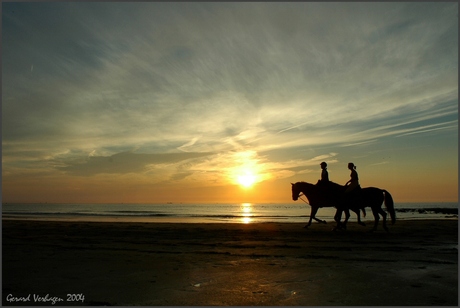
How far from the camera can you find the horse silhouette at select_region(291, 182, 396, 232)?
15477mm

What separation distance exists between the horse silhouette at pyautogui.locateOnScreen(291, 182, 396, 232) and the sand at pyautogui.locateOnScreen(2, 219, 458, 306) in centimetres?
376

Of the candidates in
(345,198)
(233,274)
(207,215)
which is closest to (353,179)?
(345,198)

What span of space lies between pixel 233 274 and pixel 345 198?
9.96 meters

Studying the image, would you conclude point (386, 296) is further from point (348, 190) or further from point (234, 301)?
point (348, 190)

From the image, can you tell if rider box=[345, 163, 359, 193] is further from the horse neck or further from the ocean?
the ocean

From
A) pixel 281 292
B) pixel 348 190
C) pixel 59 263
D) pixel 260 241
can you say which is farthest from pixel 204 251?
pixel 348 190

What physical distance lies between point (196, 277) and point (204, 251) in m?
3.51

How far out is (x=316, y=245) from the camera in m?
11.4

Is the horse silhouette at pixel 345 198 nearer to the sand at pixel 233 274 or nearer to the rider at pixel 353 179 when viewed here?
the rider at pixel 353 179

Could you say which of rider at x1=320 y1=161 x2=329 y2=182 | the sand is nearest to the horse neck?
rider at x1=320 y1=161 x2=329 y2=182

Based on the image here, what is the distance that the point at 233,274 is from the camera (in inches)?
285

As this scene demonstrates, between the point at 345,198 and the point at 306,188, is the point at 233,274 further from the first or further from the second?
the point at 306,188

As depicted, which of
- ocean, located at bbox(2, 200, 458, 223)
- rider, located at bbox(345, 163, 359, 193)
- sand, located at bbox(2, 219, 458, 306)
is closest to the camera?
sand, located at bbox(2, 219, 458, 306)

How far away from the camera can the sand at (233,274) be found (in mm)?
5613
